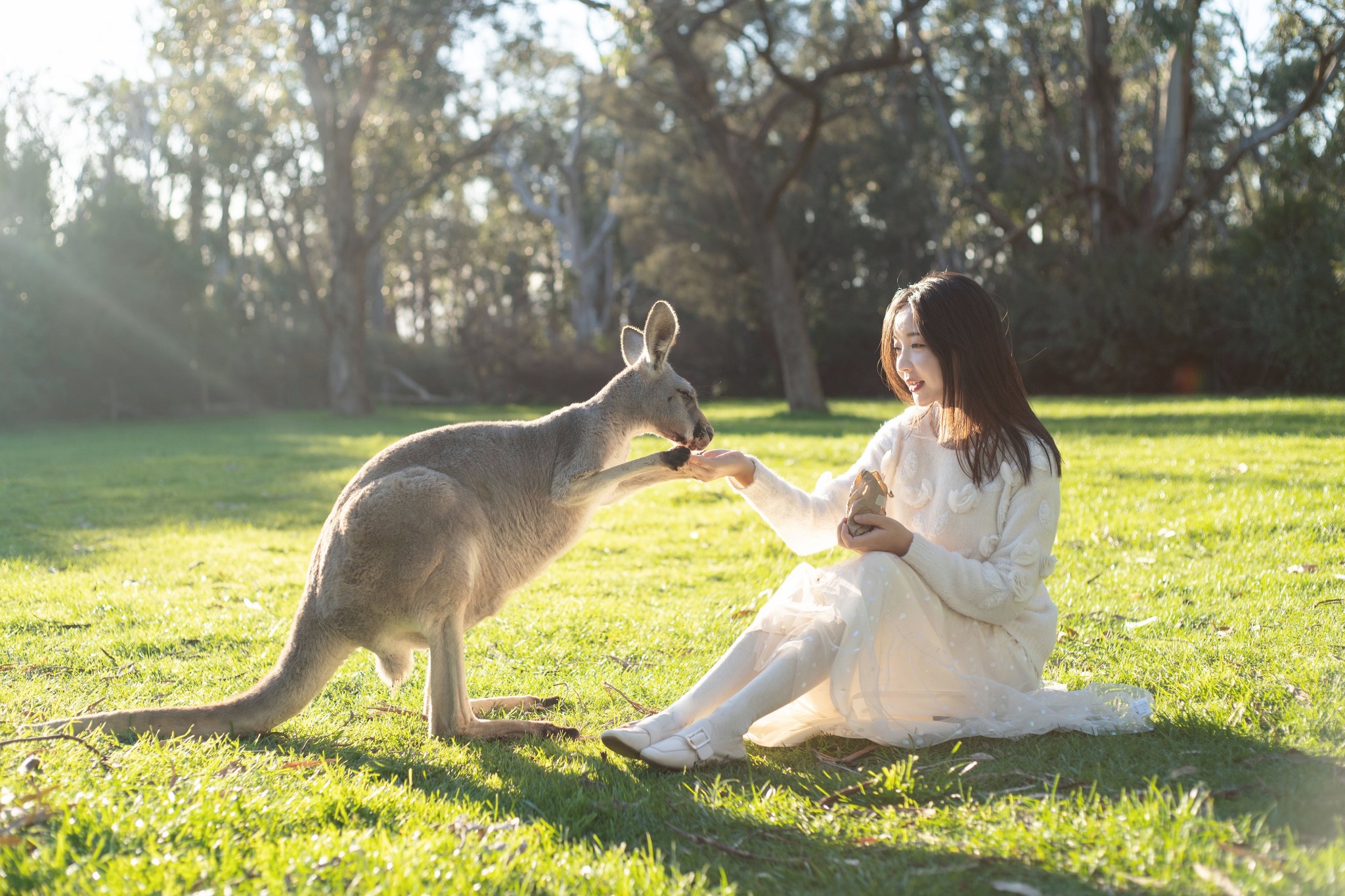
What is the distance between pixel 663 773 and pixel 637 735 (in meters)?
0.16

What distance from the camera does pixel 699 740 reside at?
300 centimetres

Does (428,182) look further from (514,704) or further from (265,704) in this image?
(265,704)

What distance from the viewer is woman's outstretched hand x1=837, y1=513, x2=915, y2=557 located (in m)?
3.08

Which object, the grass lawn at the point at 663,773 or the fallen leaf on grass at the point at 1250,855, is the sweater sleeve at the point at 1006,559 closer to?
the grass lawn at the point at 663,773

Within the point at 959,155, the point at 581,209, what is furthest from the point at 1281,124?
the point at 581,209

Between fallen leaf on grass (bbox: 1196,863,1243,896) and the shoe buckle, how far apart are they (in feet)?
4.38

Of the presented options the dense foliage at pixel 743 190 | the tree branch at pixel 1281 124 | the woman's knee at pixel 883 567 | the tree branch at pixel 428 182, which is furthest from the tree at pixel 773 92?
the woman's knee at pixel 883 567

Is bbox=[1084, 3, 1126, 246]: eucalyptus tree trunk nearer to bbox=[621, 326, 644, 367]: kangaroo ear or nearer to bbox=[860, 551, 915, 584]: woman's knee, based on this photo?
bbox=[621, 326, 644, 367]: kangaroo ear

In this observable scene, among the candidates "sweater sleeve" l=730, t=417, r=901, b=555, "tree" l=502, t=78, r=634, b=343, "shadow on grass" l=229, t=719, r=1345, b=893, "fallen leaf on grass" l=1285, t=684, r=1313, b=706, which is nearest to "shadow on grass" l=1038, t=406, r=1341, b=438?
"fallen leaf on grass" l=1285, t=684, r=1313, b=706

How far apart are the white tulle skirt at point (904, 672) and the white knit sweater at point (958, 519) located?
91 mm

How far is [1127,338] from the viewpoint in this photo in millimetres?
21312

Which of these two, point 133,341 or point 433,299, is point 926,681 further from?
point 433,299

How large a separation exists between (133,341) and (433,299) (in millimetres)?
31674

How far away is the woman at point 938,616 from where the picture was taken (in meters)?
3.06
